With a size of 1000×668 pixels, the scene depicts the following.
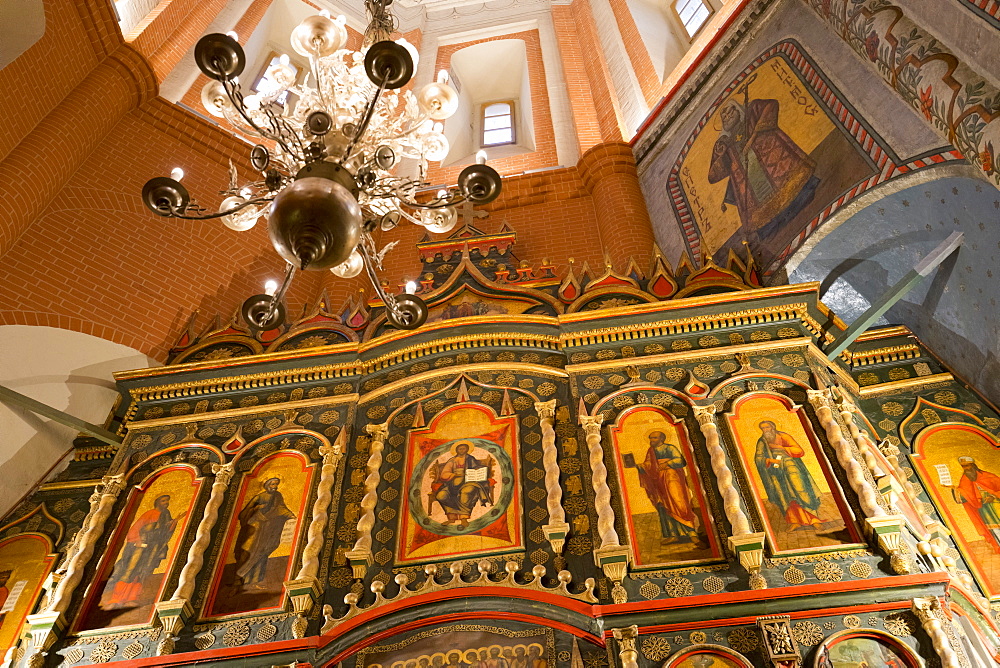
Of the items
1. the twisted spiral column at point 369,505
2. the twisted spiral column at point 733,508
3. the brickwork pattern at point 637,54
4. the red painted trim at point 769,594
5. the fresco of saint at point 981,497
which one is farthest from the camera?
the brickwork pattern at point 637,54

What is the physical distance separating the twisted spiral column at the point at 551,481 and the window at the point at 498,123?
8554mm

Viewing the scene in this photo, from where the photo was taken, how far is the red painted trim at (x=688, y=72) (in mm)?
10070

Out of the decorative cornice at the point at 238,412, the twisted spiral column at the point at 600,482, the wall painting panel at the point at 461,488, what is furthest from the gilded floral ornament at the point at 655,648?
the decorative cornice at the point at 238,412

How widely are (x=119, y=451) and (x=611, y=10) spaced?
11237mm

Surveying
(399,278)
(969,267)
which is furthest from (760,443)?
(399,278)

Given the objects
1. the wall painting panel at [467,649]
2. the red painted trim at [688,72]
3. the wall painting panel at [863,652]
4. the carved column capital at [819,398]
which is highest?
the red painted trim at [688,72]

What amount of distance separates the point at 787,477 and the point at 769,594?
1.03 m

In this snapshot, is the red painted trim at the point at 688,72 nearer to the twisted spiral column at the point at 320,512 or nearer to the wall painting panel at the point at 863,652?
the twisted spiral column at the point at 320,512

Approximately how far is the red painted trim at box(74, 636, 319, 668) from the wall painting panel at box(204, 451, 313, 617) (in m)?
0.33

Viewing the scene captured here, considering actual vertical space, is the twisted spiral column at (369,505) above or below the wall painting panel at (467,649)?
above

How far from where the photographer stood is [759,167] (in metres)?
8.79

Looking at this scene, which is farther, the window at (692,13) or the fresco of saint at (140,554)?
the window at (692,13)

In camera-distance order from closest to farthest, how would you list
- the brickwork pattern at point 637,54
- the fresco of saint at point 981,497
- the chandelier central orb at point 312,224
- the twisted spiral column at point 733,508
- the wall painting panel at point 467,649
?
the chandelier central orb at point 312,224, the wall painting panel at point 467,649, the twisted spiral column at point 733,508, the fresco of saint at point 981,497, the brickwork pattern at point 637,54

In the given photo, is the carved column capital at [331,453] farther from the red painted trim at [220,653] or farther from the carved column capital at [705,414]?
the carved column capital at [705,414]
